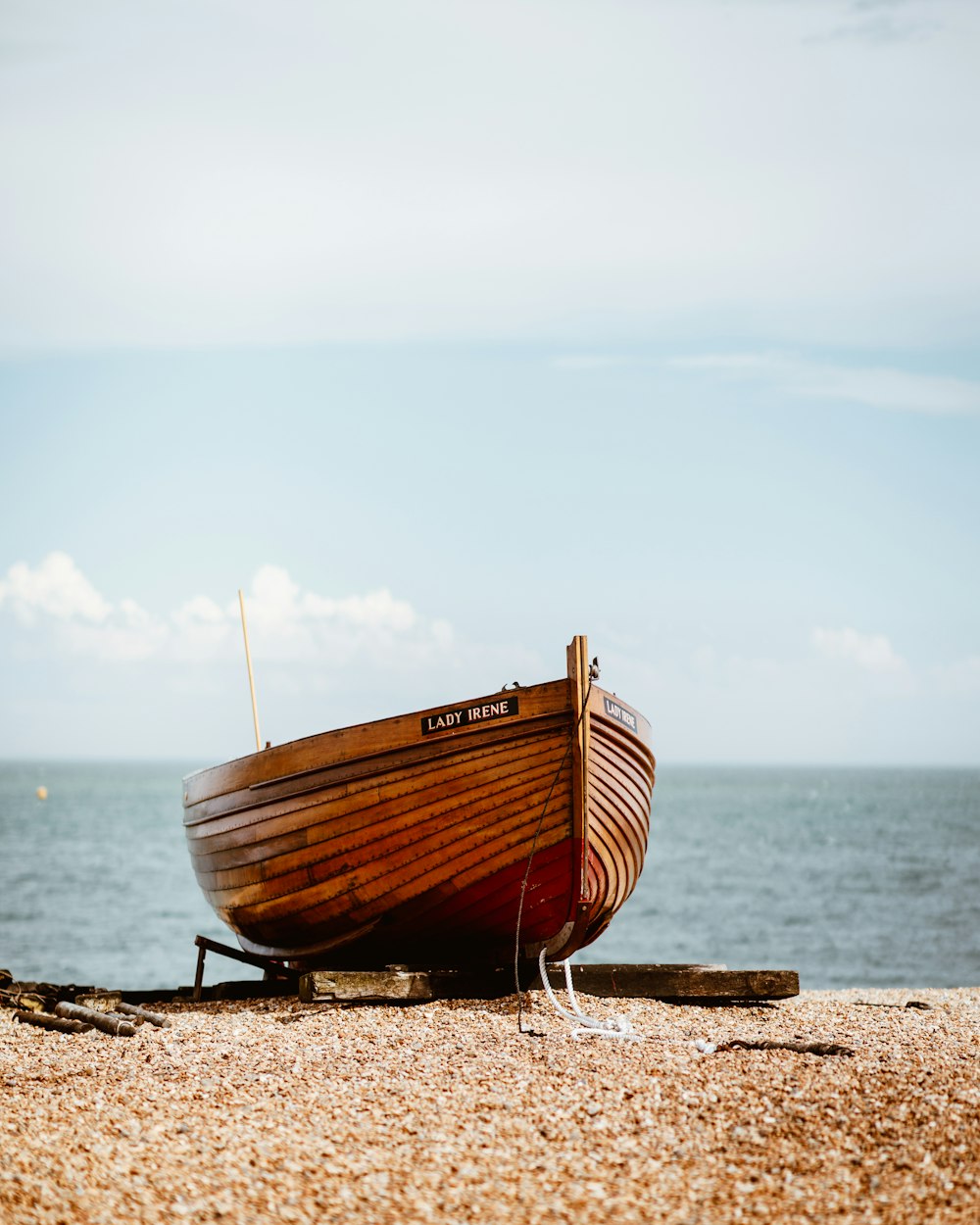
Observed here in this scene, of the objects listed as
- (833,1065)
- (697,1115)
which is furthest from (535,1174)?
(833,1065)

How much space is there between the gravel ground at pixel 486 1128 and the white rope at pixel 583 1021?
17cm

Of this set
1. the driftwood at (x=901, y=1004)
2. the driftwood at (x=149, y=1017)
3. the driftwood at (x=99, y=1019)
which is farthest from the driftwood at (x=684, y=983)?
the driftwood at (x=99, y=1019)

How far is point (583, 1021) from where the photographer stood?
804cm

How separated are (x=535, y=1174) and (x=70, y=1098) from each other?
2.45 metres

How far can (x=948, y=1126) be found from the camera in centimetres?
519

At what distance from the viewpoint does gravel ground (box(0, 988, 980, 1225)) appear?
14.8ft

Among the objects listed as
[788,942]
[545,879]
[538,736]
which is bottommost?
[788,942]

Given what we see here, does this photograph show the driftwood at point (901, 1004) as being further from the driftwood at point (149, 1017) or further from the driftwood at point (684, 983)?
the driftwood at point (149, 1017)

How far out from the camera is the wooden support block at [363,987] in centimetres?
852

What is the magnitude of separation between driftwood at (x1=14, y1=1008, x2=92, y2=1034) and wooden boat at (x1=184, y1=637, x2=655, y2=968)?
60.9 inches

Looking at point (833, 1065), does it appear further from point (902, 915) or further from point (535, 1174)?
point (902, 915)

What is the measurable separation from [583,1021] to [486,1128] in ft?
9.00

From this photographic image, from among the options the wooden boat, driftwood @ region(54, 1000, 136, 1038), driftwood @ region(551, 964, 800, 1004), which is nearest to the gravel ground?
driftwood @ region(54, 1000, 136, 1038)

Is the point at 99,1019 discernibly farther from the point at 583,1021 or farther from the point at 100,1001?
the point at 583,1021
